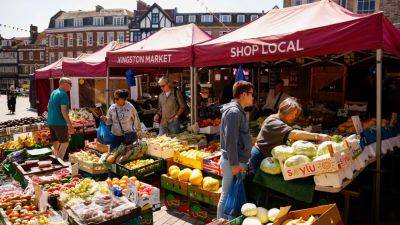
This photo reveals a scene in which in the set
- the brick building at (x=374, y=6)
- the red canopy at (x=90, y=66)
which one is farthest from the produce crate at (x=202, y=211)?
the brick building at (x=374, y=6)

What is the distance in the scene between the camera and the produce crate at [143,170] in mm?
5801

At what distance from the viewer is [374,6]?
1518 centimetres

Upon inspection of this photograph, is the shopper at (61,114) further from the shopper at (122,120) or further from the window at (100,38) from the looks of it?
the window at (100,38)

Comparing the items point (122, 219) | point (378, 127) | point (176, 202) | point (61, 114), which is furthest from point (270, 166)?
point (61, 114)

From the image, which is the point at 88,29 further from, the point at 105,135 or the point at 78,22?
the point at 105,135

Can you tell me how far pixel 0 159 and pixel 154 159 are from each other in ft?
14.8

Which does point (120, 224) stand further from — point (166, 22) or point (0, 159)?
point (166, 22)

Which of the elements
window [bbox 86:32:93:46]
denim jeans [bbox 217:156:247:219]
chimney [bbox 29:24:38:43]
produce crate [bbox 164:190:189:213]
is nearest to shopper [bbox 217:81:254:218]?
denim jeans [bbox 217:156:247:219]

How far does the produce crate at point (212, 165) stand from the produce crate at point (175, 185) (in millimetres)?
410

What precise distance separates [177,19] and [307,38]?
47.0 metres

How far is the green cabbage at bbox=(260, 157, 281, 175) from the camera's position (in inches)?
154

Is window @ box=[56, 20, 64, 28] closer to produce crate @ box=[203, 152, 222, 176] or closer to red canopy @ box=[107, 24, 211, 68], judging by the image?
red canopy @ box=[107, 24, 211, 68]

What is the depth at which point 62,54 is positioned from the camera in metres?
59.5

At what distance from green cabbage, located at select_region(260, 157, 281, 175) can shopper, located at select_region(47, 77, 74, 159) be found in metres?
4.71
